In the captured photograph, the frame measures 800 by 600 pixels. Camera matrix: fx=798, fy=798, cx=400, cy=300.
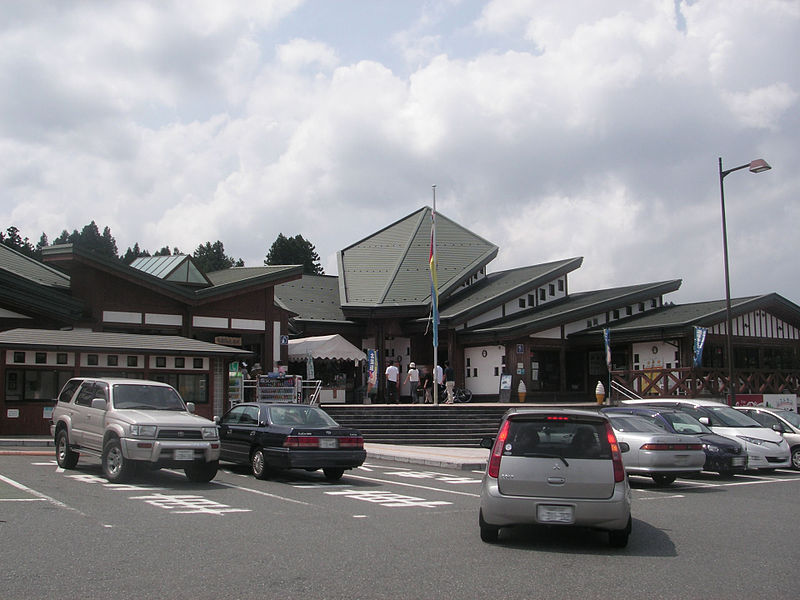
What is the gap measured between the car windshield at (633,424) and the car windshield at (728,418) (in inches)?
155

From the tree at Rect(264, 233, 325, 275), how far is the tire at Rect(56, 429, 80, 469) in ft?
259

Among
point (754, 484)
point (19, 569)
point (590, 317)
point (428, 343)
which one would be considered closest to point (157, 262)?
point (428, 343)

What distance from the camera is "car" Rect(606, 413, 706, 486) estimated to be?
15.7 m

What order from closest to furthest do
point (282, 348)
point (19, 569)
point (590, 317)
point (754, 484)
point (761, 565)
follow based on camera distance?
point (19, 569), point (761, 565), point (754, 484), point (282, 348), point (590, 317)

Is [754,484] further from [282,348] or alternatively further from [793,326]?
[793,326]

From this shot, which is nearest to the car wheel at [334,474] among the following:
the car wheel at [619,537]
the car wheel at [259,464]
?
the car wheel at [259,464]

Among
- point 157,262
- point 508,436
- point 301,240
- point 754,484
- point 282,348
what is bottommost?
point 754,484

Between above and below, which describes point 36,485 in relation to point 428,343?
below

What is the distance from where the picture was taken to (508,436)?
31.1 ft

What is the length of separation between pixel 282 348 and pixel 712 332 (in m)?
18.0

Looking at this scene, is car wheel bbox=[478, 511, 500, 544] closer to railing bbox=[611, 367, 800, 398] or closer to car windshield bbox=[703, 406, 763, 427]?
car windshield bbox=[703, 406, 763, 427]

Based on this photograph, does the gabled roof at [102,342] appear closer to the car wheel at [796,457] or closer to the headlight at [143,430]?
the headlight at [143,430]

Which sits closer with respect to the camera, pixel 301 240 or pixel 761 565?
pixel 761 565

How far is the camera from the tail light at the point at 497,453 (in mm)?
9336
